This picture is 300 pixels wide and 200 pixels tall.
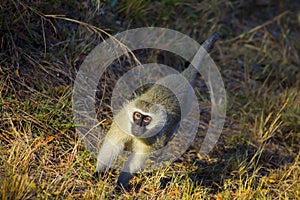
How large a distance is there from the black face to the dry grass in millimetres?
410

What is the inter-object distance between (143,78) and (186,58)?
25.0 inches

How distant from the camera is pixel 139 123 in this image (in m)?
3.75

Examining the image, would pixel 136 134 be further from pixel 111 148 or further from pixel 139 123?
pixel 111 148

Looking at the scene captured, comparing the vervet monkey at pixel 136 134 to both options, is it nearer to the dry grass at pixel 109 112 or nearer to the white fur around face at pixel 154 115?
the white fur around face at pixel 154 115

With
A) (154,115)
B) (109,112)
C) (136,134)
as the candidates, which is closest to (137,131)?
(136,134)

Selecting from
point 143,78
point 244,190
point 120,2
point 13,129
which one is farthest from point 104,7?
point 244,190

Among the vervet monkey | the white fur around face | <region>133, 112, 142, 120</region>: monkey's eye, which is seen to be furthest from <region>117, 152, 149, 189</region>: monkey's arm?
<region>133, 112, 142, 120</region>: monkey's eye

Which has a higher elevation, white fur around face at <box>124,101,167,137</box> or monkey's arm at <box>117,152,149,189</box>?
white fur around face at <box>124,101,167,137</box>

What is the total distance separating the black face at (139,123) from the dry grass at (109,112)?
41 centimetres

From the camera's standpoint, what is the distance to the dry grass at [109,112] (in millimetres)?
3697

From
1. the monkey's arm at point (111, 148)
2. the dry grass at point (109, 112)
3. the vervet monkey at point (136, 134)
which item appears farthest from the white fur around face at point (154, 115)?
the dry grass at point (109, 112)

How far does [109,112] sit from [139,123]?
0.86m

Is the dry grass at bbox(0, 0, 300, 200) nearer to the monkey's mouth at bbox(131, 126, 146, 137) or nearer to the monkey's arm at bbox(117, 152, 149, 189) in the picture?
the monkey's arm at bbox(117, 152, 149, 189)

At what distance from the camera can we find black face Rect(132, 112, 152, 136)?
373 cm
